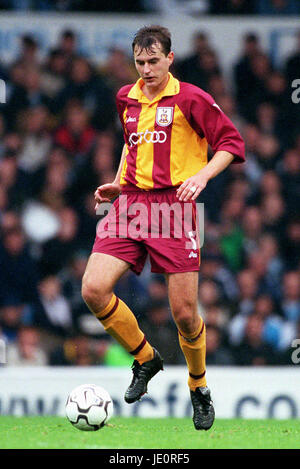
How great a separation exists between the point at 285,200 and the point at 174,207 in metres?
4.29

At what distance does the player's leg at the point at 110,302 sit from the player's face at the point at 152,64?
1.02 m

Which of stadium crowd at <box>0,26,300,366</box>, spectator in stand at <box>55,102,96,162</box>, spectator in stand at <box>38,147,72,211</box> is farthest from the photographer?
spectator in stand at <box>55,102,96,162</box>

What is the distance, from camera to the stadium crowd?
28.1 feet

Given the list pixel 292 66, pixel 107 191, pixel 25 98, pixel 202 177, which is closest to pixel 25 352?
pixel 25 98

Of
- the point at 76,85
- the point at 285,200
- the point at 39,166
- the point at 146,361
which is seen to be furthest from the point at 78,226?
the point at 146,361

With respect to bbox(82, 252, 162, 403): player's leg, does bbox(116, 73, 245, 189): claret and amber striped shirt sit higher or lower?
higher

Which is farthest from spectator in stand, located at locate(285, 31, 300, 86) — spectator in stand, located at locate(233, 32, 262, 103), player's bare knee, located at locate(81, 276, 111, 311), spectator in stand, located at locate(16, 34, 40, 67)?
player's bare knee, located at locate(81, 276, 111, 311)

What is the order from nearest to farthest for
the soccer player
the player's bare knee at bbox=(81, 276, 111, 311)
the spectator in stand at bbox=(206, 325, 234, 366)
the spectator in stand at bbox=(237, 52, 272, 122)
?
the player's bare knee at bbox=(81, 276, 111, 311), the soccer player, the spectator in stand at bbox=(206, 325, 234, 366), the spectator in stand at bbox=(237, 52, 272, 122)

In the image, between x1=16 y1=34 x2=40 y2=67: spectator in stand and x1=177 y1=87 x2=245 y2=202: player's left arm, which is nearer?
x1=177 y1=87 x2=245 y2=202: player's left arm

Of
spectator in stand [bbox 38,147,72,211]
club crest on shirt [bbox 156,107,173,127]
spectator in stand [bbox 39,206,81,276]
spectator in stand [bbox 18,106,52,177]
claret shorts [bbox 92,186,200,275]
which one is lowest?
claret shorts [bbox 92,186,200,275]

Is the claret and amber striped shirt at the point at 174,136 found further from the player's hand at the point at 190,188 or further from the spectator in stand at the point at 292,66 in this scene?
the spectator in stand at the point at 292,66

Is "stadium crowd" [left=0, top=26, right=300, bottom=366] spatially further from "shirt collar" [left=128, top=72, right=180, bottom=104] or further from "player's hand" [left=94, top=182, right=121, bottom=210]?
"shirt collar" [left=128, top=72, right=180, bottom=104]

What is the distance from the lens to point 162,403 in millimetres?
7461

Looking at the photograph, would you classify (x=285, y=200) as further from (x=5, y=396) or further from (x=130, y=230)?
(x=130, y=230)
